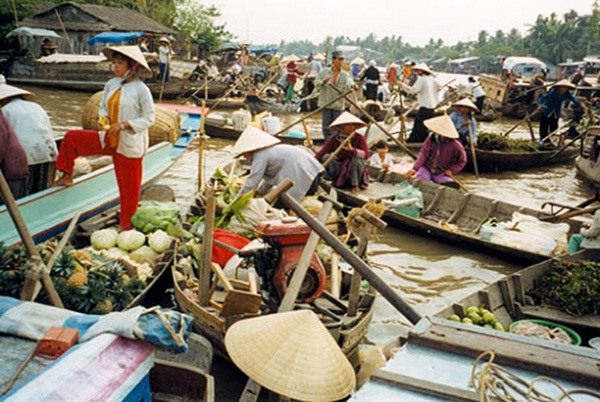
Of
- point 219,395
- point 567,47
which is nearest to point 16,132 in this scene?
point 219,395

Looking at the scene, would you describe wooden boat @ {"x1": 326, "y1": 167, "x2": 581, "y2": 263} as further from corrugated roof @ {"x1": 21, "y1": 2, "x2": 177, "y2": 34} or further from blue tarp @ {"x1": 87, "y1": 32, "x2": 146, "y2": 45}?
corrugated roof @ {"x1": 21, "y1": 2, "x2": 177, "y2": 34}

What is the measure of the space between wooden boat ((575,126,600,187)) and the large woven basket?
286 inches

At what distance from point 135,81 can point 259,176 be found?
1562 mm

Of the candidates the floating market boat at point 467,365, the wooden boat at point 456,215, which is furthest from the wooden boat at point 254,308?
the wooden boat at point 456,215

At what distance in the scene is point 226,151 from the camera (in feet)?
39.4

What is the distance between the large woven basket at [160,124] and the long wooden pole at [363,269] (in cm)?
526

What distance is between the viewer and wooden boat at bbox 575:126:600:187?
927 centimetres

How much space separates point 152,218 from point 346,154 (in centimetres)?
323

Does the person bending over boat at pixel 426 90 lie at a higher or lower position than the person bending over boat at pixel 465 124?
higher

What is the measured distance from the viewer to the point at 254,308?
3.57 m

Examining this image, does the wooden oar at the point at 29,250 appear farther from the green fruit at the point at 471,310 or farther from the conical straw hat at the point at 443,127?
the conical straw hat at the point at 443,127

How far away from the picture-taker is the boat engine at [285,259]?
379 centimetres

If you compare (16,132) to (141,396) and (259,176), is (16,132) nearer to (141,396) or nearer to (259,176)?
(259,176)

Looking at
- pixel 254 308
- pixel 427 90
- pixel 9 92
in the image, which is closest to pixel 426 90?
pixel 427 90
